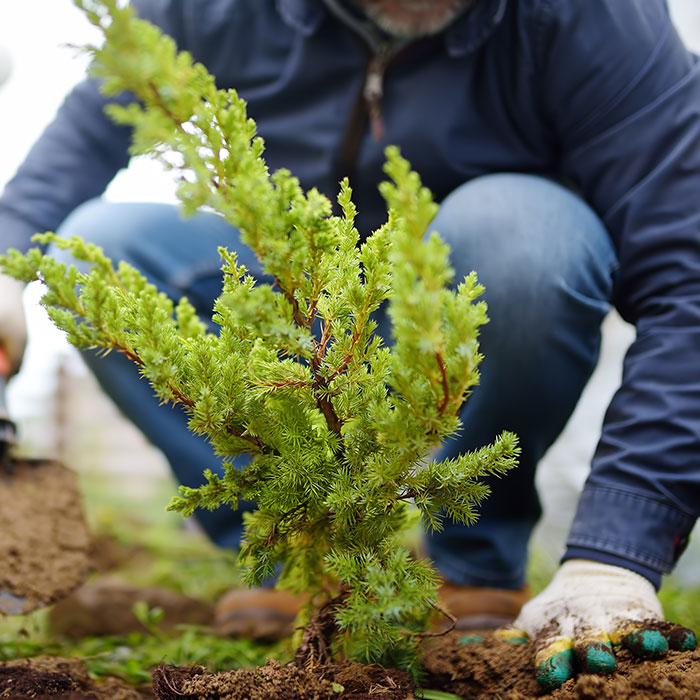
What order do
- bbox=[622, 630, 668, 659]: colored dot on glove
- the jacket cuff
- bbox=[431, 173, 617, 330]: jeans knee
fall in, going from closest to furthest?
bbox=[622, 630, 668, 659]: colored dot on glove → the jacket cuff → bbox=[431, 173, 617, 330]: jeans knee

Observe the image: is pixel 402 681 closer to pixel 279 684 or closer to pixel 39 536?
pixel 279 684

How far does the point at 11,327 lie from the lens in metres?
1.77

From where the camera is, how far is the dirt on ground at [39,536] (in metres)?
1.51

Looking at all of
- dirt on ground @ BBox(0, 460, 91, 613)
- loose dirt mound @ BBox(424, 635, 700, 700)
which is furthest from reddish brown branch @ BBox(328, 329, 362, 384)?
dirt on ground @ BBox(0, 460, 91, 613)

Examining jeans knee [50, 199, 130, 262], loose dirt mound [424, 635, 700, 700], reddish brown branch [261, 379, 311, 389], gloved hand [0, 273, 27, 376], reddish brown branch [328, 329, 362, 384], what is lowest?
loose dirt mound [424, 635, 700, 700]

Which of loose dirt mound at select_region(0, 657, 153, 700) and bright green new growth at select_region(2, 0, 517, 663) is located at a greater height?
bright green new growth at select_region(2, 0, 517, 663)

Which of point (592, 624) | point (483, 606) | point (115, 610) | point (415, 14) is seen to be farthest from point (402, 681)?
point (415, 14)

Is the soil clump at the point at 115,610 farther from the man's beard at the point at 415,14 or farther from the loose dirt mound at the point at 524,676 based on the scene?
the man's beard at the point at 415,14

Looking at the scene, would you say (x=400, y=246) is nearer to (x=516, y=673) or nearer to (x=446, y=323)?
(x=446, y=323)

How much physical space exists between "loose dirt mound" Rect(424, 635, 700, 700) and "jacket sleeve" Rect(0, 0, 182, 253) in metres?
1.60

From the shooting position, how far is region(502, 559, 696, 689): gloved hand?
1.07 metres

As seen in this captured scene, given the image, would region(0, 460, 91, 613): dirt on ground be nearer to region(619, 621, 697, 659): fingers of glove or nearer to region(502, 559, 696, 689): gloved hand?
region(502, 559, 696, 689): gloved hand

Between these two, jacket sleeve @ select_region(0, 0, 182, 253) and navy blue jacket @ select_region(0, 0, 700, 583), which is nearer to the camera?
navy blue jacket @ select_region(0, 0, 700, 583)

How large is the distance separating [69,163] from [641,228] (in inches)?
70.7
